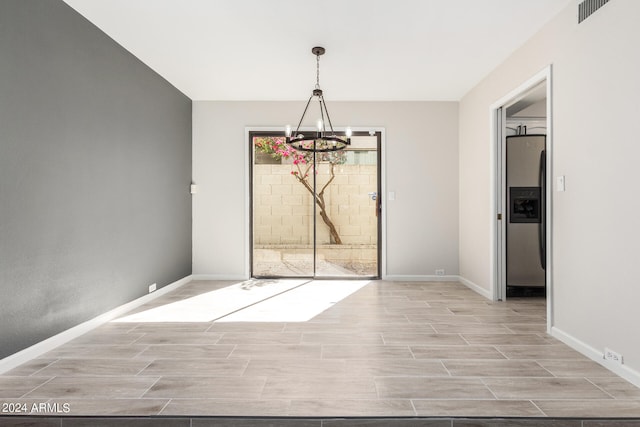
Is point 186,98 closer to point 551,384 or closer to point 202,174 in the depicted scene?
point 202,174

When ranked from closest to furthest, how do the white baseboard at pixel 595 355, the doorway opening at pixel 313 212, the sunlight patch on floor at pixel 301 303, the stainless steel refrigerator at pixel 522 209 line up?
the white baseboard at pixel 595 355, the sunlight patch on floor at pixel 301 303, the stainless steel refrigerator at pixel 522 209, the doorway opening at pixel 313 212

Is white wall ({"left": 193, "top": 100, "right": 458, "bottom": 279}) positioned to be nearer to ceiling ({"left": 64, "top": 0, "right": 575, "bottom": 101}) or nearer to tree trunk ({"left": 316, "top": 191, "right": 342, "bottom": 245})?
ceiling ({"left": 64, "top": 0, "right": 575, "bottom": 101})

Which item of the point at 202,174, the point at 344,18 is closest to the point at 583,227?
the point at 344,18

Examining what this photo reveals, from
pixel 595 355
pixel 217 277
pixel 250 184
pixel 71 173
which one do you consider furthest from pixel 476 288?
pixel 71 173

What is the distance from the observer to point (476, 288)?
473cm

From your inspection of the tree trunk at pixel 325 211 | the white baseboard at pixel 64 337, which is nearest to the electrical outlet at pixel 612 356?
the tree trunk at pixel 325 211

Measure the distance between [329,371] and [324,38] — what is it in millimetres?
2815

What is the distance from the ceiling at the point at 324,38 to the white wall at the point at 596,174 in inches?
18.8

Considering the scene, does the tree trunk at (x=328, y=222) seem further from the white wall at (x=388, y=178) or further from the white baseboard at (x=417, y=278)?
the white baseboard at (x=417, y=278)

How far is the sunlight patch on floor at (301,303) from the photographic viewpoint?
3.60 m

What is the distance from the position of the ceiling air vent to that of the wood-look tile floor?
2384 millimetres

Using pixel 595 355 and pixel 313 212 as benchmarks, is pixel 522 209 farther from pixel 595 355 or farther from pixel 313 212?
pixel 313 212

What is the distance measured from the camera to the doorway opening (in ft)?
18.6

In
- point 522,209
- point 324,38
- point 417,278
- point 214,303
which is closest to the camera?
point 324,38
